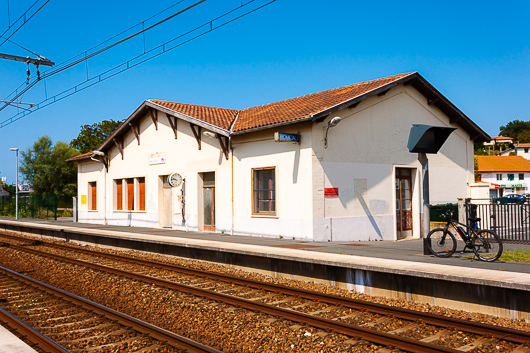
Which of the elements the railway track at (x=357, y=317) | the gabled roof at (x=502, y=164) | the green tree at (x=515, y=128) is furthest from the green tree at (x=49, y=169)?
the green tree at (x=515, y=128)

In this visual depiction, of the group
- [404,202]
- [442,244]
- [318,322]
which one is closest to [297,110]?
[404,202]

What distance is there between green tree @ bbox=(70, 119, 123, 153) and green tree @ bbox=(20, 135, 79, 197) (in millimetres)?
8101

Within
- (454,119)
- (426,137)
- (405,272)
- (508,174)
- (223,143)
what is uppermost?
(454,119)

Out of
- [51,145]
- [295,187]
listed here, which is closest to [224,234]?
[295,187]

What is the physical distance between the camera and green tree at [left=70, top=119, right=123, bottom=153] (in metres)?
62.8

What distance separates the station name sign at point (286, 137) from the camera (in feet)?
48.8

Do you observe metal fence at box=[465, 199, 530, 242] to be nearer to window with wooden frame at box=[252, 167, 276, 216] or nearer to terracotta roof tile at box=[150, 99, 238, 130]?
window with wooden frame at box=[252, 167, 276, 216]

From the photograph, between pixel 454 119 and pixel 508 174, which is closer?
pixel 454 119

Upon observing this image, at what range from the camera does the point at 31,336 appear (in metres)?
6.14

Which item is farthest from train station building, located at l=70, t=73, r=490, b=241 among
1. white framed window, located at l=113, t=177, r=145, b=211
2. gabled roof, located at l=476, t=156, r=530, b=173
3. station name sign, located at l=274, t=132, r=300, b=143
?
gabled roof, located at l=476, t=156, r=530, b=173

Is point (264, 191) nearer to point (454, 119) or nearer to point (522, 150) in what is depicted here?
point (454, 119)

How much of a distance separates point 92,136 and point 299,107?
52.7 metres

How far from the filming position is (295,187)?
15.7m

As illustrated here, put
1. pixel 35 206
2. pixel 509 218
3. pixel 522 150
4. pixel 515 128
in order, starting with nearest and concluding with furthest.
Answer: pixel 509 218, pixel 35 206, pixel 522 150, pixel 515 128
